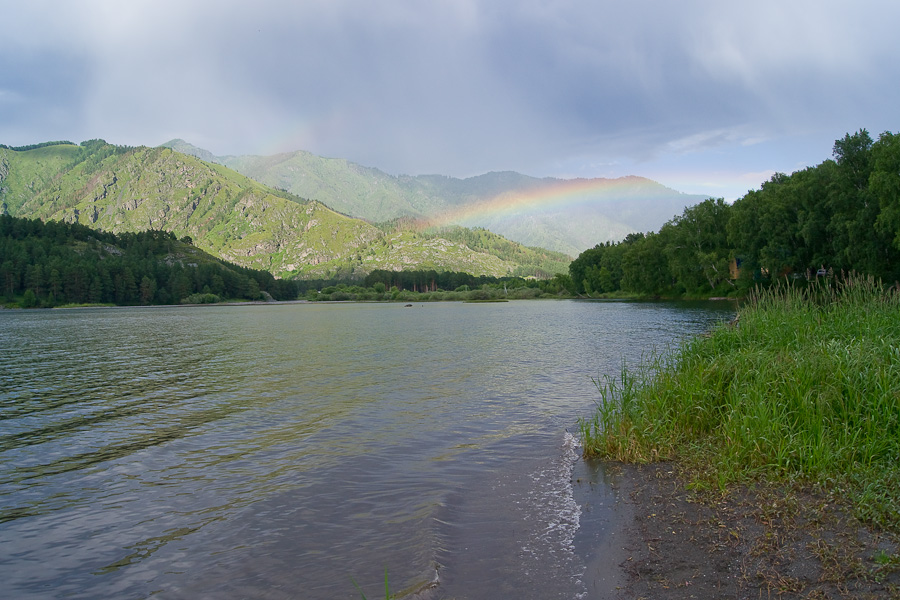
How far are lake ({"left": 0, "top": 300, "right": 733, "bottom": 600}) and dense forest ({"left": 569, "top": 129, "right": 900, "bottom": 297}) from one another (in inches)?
1275

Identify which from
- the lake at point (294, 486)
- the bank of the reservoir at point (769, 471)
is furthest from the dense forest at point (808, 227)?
the lake at point (294, 486)

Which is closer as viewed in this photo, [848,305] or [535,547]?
[535,547]

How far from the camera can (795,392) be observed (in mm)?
10992

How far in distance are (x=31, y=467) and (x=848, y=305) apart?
25425 millimetres

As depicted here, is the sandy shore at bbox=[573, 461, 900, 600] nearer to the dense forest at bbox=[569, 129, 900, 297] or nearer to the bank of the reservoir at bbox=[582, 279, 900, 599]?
the bank of the reservoir at bbox=[582, 279, 900, 599]

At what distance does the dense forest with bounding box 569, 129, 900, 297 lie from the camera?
55.0m

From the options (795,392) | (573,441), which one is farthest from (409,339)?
(795,392)

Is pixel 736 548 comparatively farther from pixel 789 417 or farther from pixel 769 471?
Answer: pixel 789 417

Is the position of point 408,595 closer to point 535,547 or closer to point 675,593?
point 535,547

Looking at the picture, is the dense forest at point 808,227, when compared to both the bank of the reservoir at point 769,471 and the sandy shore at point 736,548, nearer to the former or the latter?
the bank of the reservoir at point 769,471

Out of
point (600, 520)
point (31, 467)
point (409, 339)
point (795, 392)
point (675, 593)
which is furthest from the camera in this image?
point (409, 339)

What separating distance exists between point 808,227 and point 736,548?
75759 millimetres

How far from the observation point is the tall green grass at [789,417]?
9.05 metres

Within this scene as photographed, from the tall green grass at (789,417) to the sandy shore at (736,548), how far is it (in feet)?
2.15
